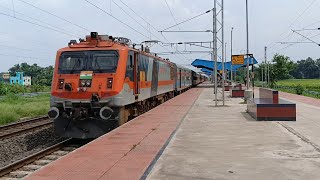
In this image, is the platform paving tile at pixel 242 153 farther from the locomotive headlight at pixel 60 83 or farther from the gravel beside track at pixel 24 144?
the gravel beside track at pixel 24 144

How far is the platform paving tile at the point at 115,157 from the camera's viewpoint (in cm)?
705

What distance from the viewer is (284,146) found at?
9562 millimetres

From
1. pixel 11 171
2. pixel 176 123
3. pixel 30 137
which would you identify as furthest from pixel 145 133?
pixel 30 137

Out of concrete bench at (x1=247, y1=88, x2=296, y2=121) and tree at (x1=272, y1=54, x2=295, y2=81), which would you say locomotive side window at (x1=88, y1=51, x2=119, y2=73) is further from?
tree at (x1=272, y1=54, x2=295, y2=81)

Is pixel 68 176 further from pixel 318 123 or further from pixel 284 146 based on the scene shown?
pixel 318 123

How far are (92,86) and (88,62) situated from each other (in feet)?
3.32

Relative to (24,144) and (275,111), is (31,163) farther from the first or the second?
(275,111)

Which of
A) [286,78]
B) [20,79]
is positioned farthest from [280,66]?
[20,79]

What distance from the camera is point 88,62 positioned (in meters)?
13.8

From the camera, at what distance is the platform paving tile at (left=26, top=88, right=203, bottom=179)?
7.05m

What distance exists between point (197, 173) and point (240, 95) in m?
27.9

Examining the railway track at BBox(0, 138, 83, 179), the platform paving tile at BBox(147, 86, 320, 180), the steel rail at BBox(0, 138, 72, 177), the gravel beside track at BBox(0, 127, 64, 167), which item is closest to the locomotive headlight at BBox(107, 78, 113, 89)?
the railway track at BBox(0, 138, 83, 179)

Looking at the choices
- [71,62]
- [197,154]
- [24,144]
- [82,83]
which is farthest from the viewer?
[71,62]

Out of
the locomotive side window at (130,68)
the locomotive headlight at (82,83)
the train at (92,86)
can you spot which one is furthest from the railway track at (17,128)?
the locomotive side window at (130,68)
